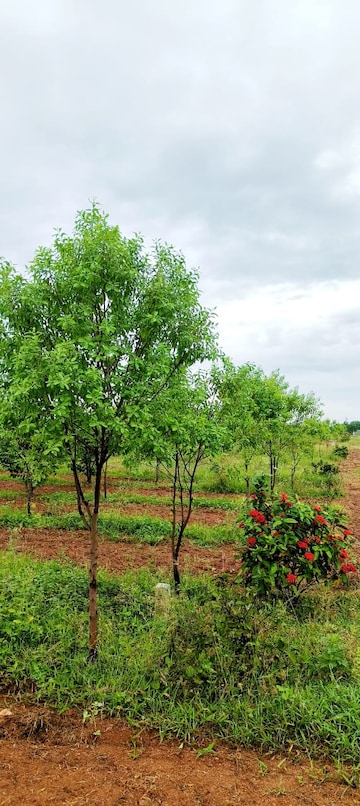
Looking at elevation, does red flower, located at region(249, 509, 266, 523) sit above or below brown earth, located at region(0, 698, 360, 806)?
above

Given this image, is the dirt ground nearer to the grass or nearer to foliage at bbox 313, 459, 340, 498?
the grass

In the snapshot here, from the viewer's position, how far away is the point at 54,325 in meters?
3.78

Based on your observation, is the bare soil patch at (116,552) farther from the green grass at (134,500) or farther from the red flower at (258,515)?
the green grass at (134,500)

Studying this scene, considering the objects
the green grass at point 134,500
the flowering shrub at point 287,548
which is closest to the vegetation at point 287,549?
the flowering shrub at point 287,548

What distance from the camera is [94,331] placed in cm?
371

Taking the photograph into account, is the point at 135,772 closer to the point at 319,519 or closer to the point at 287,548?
the point at 287,548

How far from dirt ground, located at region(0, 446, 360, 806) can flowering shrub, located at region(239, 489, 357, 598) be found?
1.77 meters

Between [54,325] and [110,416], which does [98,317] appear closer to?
[54,325]

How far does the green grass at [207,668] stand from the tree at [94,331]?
394 mm

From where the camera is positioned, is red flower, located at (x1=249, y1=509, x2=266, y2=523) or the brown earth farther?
red flower, located at (x1=249, y1=509, x2=266, y2=523)

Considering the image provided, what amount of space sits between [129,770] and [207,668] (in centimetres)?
85

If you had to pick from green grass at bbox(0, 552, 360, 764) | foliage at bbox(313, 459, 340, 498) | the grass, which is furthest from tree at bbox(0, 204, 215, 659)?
foliage at bbox(313, 459, 340, 498)

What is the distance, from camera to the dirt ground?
102 inches

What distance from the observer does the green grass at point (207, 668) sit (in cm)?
316
